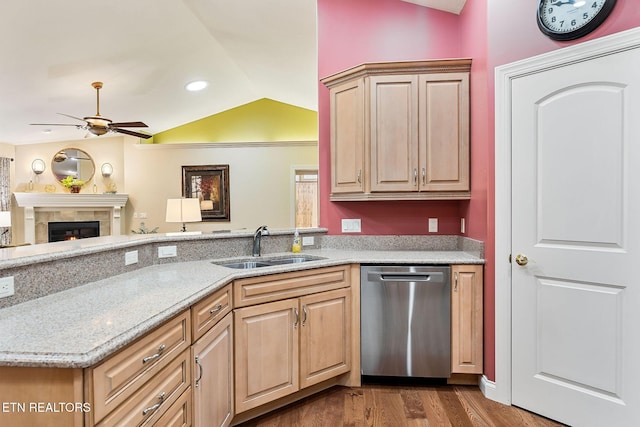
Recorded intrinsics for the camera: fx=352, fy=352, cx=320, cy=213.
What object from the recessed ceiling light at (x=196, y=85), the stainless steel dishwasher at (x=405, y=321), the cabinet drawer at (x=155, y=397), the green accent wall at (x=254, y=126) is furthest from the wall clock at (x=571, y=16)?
the green accent wall at (x=254, y=126)

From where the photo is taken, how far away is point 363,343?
2.42 meters

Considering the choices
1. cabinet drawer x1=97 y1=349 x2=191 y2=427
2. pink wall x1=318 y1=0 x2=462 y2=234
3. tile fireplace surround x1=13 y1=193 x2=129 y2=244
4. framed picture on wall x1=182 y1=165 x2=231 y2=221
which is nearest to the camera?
cabinet drawer x1=97 y1=349 x2=191 y2=427

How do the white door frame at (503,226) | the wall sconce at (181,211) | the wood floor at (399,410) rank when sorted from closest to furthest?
the wood floor at (399,410) → the white door frame at (503,226) → the wall sconce at (181,211)

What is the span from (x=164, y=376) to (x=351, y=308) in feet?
4.58

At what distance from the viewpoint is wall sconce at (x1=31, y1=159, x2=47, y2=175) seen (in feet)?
21.0

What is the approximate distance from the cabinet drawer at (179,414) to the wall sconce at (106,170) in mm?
6624

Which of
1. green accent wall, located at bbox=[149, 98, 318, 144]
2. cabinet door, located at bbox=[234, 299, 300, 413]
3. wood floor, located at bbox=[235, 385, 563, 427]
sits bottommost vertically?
wood floor, located at bbox=[235, 385, 563, 427]

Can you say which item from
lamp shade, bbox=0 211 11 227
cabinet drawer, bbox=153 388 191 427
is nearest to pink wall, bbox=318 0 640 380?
cabinet drawer, bbox=153 388 191 427

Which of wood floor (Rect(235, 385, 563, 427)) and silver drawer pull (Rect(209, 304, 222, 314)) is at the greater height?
silver drawer pull (Rect(209, 304, 222, 314))

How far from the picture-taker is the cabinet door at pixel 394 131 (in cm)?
264

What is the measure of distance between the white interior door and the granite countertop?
4.99 ft

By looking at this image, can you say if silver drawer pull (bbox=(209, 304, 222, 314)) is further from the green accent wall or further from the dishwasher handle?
the green accent wall

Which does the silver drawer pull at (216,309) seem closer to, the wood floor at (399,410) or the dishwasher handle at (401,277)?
the wood floor at (399,410)

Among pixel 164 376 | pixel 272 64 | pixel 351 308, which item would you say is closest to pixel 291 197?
pixel 272 64
